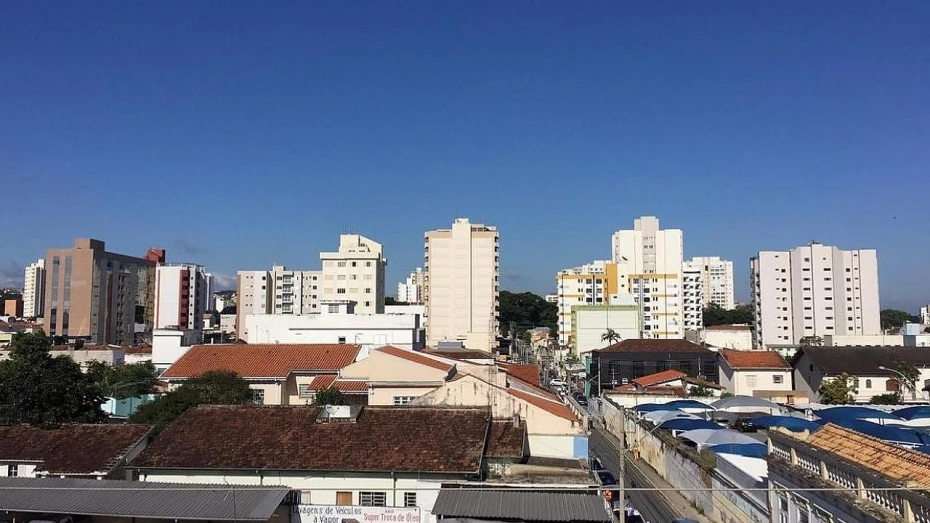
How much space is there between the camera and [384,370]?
108ft

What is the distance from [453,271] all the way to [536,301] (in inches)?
1862

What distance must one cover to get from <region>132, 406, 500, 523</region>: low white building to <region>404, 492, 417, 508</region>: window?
3cm

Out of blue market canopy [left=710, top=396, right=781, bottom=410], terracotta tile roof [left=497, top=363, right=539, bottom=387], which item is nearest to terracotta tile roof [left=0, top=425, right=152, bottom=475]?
terracotta tile roof [left=497, top=363, right=539, bottom=387]

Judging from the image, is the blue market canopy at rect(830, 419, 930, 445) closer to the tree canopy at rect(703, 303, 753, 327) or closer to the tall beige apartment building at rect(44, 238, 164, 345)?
the tall beige apartment building at rect(44, 238, 164, 345)

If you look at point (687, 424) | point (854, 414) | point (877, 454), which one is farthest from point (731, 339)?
point (877, 454)

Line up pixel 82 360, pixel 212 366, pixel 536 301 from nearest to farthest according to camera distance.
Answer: pixel 212 366
pixel 82 360
pixel 536 301

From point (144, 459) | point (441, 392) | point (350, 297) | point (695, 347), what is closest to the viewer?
point (144, 459)

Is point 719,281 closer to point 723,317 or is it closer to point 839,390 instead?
point 723,317

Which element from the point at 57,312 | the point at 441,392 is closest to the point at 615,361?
the point at 441,392

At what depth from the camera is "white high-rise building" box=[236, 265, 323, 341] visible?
11009 centimetres

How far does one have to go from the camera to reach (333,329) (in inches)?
2167

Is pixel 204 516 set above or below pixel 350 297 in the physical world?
below

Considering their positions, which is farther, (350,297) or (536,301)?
(536,301)

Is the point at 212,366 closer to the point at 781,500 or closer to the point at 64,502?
the point at 64,502
